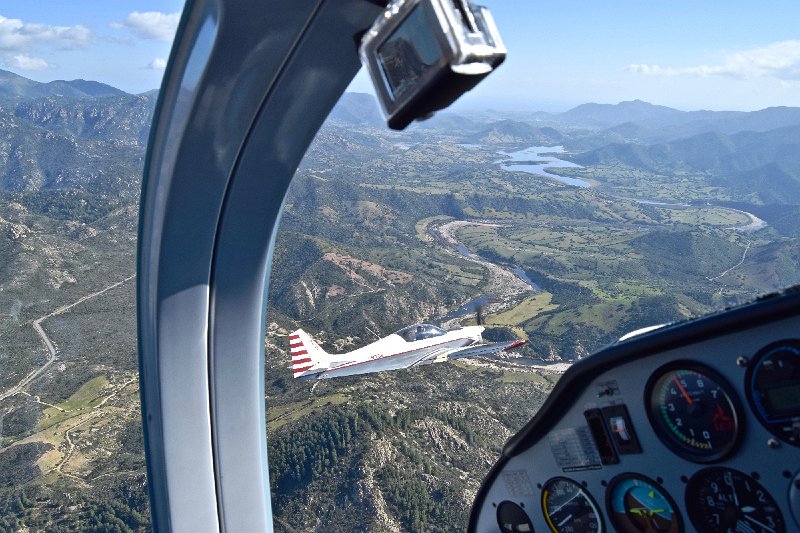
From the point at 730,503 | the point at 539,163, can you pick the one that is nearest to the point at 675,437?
the point at 730,503

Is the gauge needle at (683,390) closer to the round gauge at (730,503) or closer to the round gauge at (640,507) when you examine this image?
the round gauge at (730,503)

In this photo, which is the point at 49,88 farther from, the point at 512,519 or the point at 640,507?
the point at 640,507

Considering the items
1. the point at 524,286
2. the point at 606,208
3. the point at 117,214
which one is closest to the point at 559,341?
the point at 524,286

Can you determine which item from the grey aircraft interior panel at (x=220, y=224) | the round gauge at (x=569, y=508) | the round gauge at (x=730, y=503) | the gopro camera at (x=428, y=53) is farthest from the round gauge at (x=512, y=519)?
the gopro camera at (x=428, y=53)

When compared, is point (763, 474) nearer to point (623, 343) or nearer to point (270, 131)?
point (623, 343)

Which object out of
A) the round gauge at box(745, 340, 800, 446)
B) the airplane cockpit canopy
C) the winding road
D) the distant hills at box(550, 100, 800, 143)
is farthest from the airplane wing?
the distant hills at box(550, 100, 800, 143)

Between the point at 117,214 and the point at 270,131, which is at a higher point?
the point at 117,214
